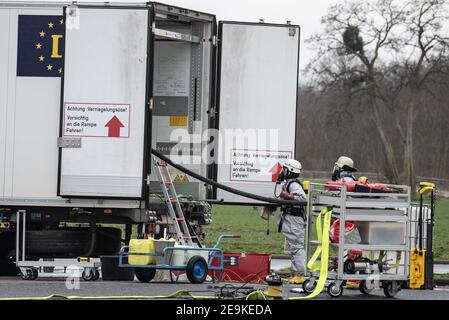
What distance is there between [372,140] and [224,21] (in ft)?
227

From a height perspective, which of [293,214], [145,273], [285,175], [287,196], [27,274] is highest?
[285,175]

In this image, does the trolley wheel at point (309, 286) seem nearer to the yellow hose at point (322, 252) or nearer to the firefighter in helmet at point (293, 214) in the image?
the yellow hose at point (322, 252)

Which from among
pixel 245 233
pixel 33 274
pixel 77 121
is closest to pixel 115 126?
pixel 77 121

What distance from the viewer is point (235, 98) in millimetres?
15703

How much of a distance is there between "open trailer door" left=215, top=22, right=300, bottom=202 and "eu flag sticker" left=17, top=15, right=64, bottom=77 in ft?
7.99

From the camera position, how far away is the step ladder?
15.1 meters

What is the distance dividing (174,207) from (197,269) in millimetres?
1426

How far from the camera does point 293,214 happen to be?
15.3m

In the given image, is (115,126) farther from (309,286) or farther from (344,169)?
(344,169)

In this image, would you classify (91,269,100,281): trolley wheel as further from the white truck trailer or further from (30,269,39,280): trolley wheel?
(30,269,39,280): trolley wheel

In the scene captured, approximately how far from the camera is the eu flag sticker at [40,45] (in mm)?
14359

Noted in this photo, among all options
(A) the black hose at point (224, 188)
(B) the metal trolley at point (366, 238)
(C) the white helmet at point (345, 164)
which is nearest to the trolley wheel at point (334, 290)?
(B) the metal trolley at point (366, 238)

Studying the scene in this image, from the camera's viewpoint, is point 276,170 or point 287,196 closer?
point 287,196
